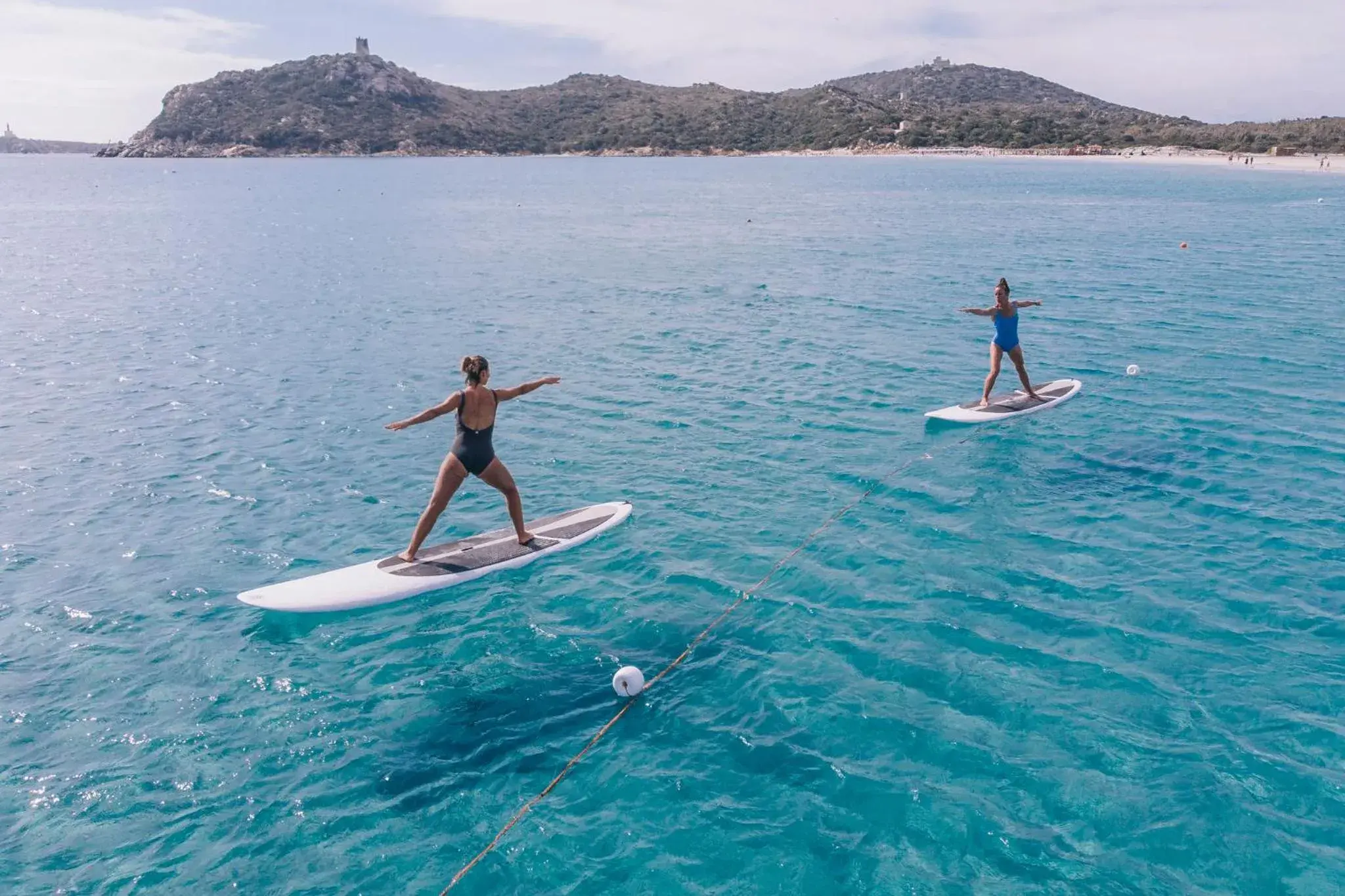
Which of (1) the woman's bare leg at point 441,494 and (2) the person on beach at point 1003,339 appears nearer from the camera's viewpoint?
(1) the woman's bare leg at point 441,494

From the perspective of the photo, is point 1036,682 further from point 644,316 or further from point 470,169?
point 470,169

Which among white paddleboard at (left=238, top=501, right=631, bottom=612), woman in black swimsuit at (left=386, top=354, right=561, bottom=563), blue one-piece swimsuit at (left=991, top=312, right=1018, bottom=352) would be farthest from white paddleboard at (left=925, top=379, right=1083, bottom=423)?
woman in black swimsuit at (left=386, top=354, right=561, bottom=563)

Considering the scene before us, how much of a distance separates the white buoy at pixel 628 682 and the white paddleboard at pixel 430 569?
3698mm

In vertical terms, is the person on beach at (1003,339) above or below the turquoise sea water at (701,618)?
above

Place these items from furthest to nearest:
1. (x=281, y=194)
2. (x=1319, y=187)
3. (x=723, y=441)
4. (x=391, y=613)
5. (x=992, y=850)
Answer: (x=281, y=194) → (x=1319, y=187) → (x=723, y=441) → (x=391, y=613) → (x=992, y=850)

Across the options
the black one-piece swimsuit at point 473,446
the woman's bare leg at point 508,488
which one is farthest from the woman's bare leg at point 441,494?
the woman's bare leg at point 508,488

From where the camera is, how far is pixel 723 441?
18391mm

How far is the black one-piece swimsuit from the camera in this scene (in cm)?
1256

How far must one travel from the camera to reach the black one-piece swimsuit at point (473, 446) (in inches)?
495

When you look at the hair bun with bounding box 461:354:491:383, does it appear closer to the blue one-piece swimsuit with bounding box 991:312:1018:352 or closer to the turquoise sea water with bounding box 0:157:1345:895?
the turquoise sea water with bounding box 0:157:1345:895

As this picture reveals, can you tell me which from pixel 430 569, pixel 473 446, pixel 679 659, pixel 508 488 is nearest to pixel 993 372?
pixel 508 488

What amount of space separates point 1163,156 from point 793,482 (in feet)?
555

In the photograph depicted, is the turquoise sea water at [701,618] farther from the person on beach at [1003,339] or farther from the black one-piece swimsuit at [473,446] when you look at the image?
the black one-piece swimsuit at [473,446]

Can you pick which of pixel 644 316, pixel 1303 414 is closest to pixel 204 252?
pixel 644 316
